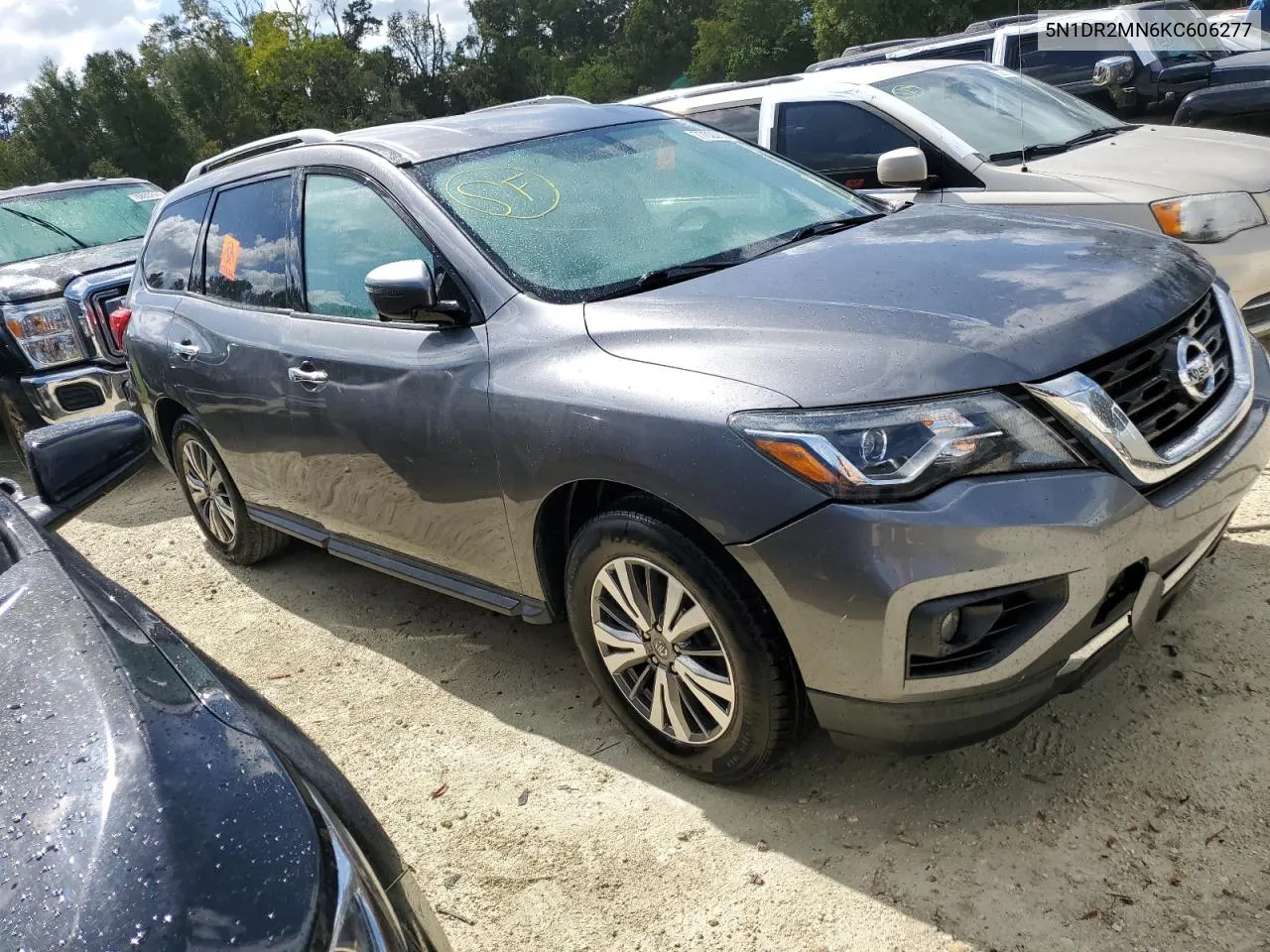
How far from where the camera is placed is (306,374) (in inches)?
142

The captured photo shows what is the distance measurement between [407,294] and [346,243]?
0.77 metres

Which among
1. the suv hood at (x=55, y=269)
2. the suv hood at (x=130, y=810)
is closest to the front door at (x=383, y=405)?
the suv hood at (x=130, y=810)

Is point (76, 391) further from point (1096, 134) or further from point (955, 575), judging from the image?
point (1096, 134)

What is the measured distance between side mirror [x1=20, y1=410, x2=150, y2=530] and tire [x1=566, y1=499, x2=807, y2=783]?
3.69 ft

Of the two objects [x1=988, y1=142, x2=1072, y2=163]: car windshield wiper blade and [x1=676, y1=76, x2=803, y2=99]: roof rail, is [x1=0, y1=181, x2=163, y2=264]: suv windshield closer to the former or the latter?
[x1=676, y1=76, x2=803, y2=99]: roof rail

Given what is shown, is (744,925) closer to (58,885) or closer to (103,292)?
(58,885)

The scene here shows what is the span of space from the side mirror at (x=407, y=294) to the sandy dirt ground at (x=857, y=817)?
1301 mm

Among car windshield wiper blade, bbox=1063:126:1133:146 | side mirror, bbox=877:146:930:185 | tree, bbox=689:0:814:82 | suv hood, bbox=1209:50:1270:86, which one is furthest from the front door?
tree, bbox=689:0:814:82

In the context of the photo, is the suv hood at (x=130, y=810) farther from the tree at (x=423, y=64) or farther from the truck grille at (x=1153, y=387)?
the tree at (x=423, y=64)

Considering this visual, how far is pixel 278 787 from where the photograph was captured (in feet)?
4.66

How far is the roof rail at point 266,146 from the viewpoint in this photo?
13.0 ft

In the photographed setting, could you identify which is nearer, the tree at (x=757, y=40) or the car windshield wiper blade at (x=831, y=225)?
the car windshield wiper blade at (x=831, y=225)

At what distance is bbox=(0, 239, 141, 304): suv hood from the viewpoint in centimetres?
666

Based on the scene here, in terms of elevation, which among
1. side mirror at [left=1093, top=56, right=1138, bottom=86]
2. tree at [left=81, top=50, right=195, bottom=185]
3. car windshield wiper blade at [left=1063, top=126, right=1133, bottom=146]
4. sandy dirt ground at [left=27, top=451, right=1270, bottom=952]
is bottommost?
sandy dirt ground at [left=27, top=451, right=1270, bottom=952]
